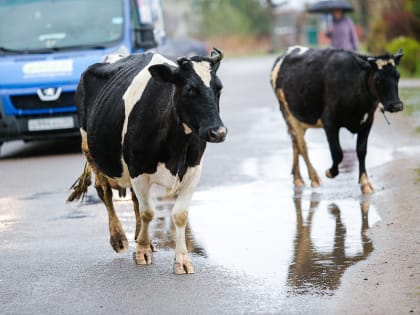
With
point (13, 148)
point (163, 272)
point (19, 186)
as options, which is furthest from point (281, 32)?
point (163, 272)

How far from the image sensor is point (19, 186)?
13.4 m

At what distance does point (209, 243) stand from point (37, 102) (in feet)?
24.5

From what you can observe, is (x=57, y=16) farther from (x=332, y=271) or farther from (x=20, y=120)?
(x=332, y=271)

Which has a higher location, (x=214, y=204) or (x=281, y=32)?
(x=214, y=204)

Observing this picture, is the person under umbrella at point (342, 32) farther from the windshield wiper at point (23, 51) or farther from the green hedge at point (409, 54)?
the green hedge at point (409, 54)

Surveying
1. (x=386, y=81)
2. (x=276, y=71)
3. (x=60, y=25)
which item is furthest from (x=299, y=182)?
(x=60, y=25)

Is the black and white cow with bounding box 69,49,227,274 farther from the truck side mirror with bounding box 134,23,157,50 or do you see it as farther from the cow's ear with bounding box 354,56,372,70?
the truck side mirror with bounding box 134,23,157,50

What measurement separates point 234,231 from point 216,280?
195 centimetres

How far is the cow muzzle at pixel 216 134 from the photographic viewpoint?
25.3ft

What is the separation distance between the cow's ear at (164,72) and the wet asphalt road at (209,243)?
144 centimetres

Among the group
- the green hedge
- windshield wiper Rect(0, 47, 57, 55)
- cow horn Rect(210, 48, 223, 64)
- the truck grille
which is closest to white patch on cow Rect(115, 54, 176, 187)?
cow horn Rect(210, 48, 223, 64)

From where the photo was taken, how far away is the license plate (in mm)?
16156

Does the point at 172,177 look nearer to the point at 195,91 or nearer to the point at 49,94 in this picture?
the point at 195,91

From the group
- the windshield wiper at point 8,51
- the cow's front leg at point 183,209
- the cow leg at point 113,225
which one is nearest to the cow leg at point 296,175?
the cow leg at point 113,225
